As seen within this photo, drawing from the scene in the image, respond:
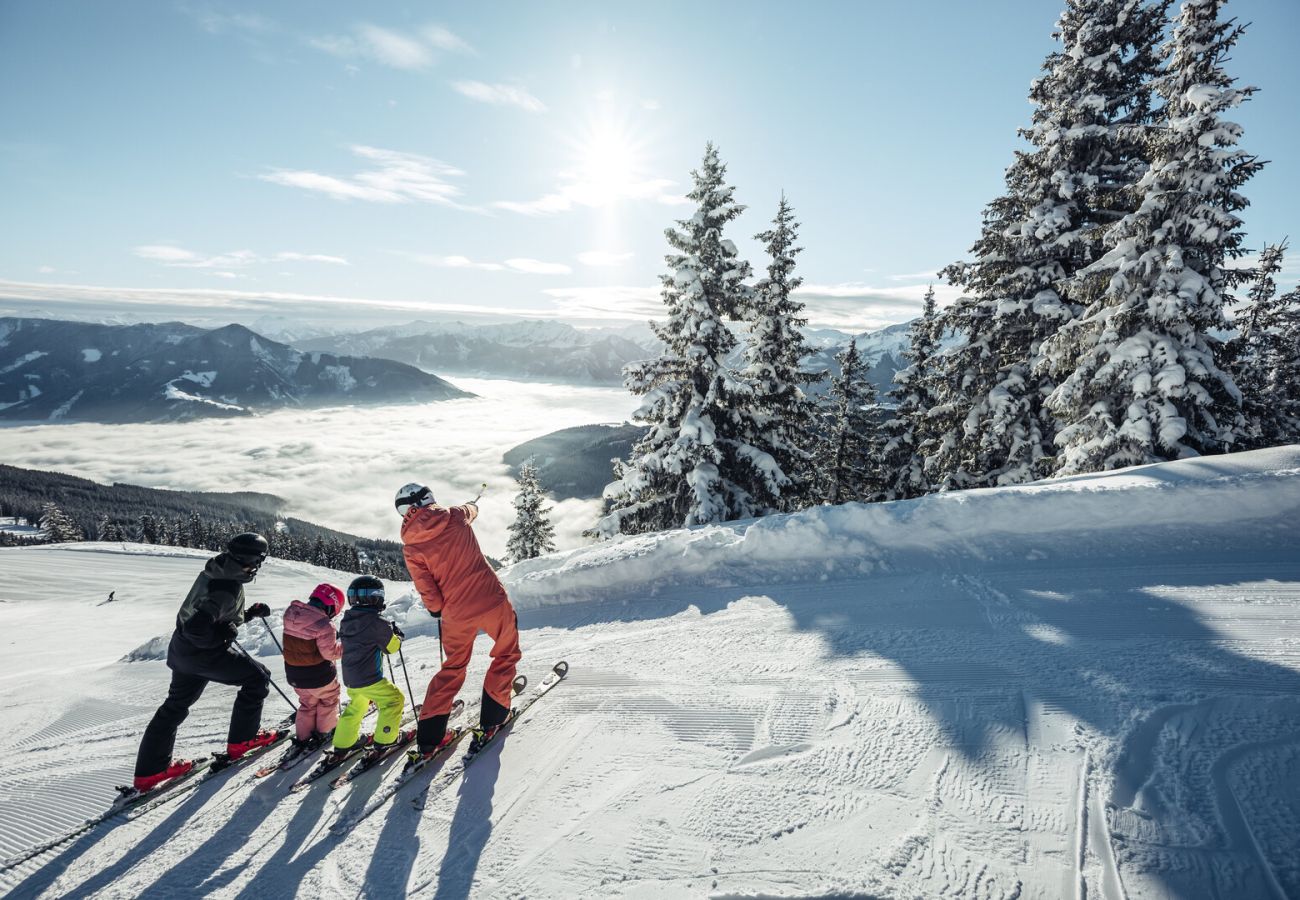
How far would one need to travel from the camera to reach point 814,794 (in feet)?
10.8

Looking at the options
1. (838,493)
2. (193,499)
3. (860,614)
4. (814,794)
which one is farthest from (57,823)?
(193,499)

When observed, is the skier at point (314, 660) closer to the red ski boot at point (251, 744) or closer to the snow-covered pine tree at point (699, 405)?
the red ski boot at point (251, 744)

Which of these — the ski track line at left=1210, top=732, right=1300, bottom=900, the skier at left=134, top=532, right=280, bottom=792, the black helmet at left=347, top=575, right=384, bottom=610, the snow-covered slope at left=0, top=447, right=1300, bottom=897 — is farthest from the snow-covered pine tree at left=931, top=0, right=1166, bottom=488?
the skier at left=134, top=532, right=280, bottom=792

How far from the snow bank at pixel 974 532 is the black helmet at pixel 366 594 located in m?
3.44

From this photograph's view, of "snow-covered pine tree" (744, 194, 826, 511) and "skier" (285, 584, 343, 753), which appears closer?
"skier" (285, 584, 343, 753)

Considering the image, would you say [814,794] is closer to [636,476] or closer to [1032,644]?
[1032,644]

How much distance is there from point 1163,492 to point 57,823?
418 inches

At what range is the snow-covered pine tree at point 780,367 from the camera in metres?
15.9

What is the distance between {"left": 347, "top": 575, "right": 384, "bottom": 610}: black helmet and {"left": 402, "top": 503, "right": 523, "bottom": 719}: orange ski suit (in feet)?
0.99

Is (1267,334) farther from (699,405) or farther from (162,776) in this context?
(162,776)

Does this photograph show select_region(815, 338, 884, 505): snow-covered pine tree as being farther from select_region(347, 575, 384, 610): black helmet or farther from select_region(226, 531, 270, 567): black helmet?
select_region(226, 531, 270, 567): black helmet

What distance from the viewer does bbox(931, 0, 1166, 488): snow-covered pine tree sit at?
494 inches

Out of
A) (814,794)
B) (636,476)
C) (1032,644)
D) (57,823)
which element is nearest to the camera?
(814,794)

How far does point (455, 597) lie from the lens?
15.0 ft
